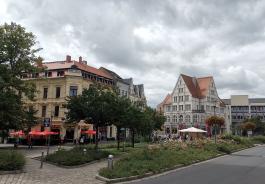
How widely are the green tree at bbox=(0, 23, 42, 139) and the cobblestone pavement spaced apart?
588 inches

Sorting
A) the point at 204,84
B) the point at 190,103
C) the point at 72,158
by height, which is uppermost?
the point at 204,84

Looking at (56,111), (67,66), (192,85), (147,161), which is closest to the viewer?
(147,161)

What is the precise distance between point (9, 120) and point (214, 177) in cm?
2321

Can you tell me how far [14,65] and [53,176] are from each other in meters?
21.4

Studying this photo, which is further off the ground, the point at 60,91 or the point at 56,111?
the point at 60,91

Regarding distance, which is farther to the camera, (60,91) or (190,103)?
(190,103)

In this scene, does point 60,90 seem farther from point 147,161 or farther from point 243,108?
point 243,108

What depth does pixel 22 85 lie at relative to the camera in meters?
37.1

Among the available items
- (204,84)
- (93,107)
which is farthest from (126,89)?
(93,107)

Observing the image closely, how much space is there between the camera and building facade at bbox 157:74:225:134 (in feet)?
346

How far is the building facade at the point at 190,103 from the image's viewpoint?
4156 inches

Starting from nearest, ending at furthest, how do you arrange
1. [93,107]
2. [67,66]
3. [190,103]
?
[93,107]
[67,66]
[190,103]

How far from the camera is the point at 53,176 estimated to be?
1744 cm

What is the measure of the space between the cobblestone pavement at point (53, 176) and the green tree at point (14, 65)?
1493 centimetres
